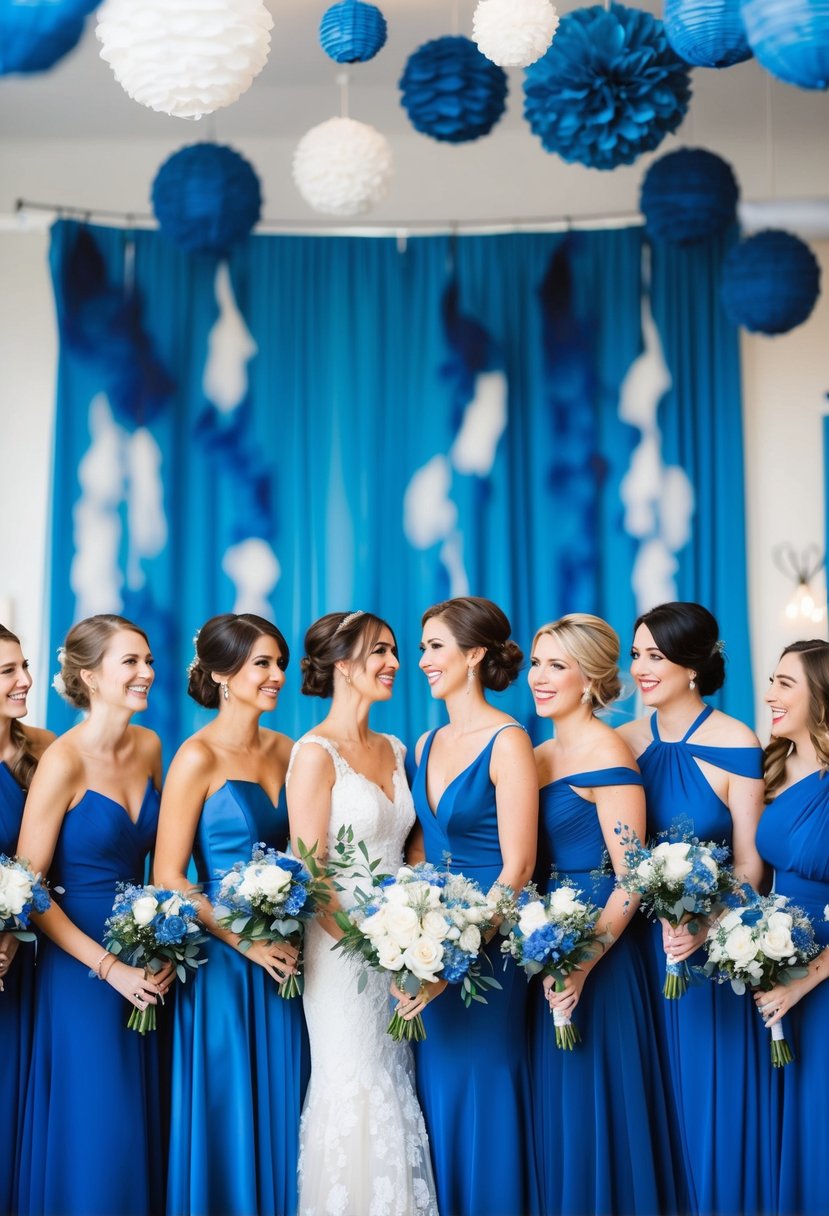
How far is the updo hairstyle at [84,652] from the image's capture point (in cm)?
413

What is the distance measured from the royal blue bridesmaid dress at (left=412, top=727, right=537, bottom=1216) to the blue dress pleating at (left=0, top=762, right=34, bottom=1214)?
43.3 inches

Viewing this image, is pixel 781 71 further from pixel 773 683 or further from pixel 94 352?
pixel 94 352

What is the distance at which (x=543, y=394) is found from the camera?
23.8ft

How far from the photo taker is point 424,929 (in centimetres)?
339

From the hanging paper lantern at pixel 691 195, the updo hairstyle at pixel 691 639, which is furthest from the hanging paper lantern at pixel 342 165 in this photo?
the updo hairstyle at pixel 691 639

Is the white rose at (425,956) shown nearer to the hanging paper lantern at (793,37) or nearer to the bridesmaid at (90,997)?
the bridesmaid at (90,997)

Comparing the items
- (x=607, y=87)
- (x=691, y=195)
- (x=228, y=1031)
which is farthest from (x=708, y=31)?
(x=228, y=1031)

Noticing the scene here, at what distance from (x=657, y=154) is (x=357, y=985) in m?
5.13

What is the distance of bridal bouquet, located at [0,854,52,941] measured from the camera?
3541mm

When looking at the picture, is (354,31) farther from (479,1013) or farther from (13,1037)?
(13,1037)

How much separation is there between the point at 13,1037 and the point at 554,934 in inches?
61.3

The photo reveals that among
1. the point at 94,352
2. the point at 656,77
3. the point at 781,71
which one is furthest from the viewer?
the point at 94,352

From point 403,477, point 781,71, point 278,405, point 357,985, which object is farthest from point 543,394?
point 781,71

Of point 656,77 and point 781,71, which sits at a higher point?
point 656,77
